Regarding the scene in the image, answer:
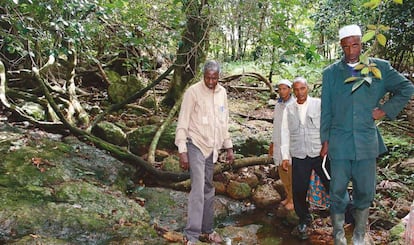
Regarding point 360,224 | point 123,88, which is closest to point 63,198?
point 360,224

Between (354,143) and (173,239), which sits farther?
(173,239)

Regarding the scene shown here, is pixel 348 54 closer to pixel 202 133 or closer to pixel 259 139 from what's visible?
pixel 202 133

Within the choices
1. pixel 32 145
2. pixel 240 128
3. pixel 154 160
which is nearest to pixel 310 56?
pixel 154 160

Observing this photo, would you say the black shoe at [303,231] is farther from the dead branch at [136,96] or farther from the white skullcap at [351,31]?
the dead branch at [136,96]

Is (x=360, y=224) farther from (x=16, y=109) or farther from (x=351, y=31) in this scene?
(x=16, y=109)

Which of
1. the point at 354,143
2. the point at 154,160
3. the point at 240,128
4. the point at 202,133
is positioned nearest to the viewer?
the point at 354,143

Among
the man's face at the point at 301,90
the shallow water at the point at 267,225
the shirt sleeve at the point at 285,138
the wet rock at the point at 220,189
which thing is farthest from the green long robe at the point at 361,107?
the wet rock at the point at 220,189

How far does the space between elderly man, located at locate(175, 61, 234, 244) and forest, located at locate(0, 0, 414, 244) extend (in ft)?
1.35

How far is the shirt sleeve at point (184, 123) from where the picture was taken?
399cm

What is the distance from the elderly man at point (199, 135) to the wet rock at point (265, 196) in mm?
1949

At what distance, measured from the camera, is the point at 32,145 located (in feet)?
19.7

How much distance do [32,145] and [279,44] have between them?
406 cm

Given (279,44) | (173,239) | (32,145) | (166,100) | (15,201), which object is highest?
(279,44)

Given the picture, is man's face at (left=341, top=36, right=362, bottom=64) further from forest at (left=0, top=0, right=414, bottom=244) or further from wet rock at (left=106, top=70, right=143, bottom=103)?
wet rock at (left=106, top=70, right=143, bottom=103)
